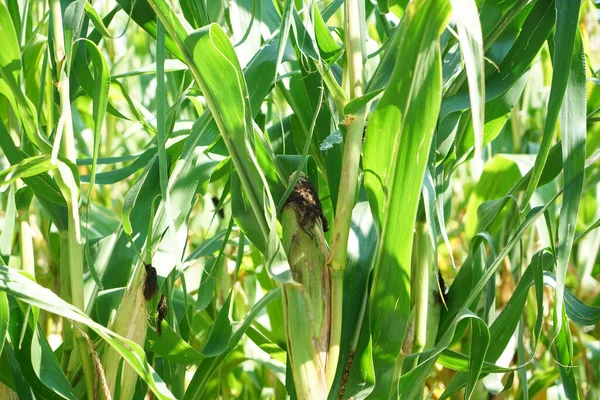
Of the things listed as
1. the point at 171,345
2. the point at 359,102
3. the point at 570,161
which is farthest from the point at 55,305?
the point at 570,161

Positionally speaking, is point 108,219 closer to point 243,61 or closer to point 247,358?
point 247,358

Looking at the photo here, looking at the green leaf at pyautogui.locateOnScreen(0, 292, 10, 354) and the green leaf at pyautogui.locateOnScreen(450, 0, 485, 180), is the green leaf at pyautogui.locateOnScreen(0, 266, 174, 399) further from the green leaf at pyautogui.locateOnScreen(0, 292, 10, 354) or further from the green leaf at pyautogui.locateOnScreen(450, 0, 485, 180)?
the green leaf at pyautogui.locateOnScreen(450, 0, 485, 180)

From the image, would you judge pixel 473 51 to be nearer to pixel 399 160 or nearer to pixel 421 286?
pixel 399 160

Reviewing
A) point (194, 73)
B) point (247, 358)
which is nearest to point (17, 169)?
point (194, 73)

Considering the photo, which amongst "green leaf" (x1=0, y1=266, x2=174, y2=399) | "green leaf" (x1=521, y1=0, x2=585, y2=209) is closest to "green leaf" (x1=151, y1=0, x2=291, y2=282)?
"green leaf" (x1=0, y1=266, x2=174, y2=399)

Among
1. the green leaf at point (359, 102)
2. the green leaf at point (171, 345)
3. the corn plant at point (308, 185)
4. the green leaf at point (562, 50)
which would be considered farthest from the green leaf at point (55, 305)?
the green leaf at point (562, 50)

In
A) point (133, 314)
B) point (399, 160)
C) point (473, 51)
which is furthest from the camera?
point (133, 314)
